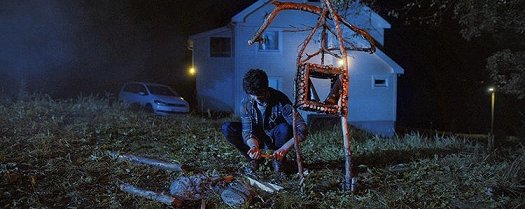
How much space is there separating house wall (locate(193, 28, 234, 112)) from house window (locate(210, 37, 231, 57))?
6.0 inches

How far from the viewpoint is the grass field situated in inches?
169

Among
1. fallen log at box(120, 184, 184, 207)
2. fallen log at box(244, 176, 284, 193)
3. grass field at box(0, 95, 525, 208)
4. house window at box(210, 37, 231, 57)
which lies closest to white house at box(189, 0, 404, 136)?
house window at box(210, 37, 231, 57)

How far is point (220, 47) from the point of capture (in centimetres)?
2173

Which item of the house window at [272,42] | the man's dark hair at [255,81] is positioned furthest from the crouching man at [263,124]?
the house window at [272,42]

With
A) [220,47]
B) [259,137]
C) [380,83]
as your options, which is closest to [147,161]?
[259,137]

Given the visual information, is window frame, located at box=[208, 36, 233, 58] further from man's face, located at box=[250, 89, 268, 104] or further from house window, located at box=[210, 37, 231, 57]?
man's face, located at box=[250, 89, 268, 104]

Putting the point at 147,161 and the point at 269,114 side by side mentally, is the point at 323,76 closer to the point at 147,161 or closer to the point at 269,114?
the point at 269,114

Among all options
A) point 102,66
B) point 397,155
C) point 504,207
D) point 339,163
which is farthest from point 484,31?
point 102,66

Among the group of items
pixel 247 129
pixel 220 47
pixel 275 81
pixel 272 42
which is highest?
pixel 272 42

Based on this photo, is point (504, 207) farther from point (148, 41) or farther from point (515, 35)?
point (148, 41)

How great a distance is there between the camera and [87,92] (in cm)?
2498

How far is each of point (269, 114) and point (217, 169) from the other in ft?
2.98

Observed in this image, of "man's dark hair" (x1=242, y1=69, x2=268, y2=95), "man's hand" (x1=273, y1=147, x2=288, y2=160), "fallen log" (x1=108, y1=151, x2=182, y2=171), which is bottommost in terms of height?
"fallen log" (x1=108, y1=151, x2=182, y2=171)

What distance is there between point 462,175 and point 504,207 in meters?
0.80
